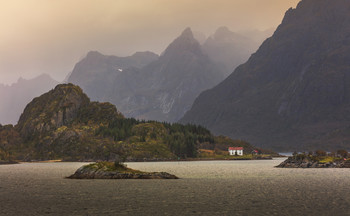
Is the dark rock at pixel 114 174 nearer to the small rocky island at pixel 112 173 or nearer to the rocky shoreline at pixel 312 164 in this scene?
the small rocky island at pixel 112 173

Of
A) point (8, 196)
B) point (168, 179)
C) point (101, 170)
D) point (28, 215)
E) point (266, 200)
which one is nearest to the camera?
point (28, 215)

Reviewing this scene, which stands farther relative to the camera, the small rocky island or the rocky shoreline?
the rocky shoreline

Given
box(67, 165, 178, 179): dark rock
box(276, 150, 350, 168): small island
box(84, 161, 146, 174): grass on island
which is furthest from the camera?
box(276, 150, 350, 168): small island

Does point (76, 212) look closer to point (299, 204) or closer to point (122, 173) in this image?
point (299, 204)

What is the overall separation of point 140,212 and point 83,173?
7544cm

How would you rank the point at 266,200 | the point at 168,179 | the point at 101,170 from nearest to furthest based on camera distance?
the point at 266,200 → the point at 168,179 → the point at 101,170

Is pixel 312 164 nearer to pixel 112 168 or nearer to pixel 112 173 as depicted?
pixel 112 168

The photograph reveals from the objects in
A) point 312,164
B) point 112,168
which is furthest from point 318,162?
point 112,168

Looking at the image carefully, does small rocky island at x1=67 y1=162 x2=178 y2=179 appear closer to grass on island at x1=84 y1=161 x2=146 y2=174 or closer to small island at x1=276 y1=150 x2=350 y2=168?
grass on island at x1=84 y1=161 x2=146 y2=174

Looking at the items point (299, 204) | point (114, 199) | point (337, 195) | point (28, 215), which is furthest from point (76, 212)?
point (337, 195)

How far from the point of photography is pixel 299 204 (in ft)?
191

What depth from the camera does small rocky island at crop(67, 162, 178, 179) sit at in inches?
4628

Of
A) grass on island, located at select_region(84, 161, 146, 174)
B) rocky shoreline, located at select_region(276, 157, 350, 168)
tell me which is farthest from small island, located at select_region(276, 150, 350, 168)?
grass on island, located at select_region(84, 161, 146, 174)

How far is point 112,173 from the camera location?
120 meters
